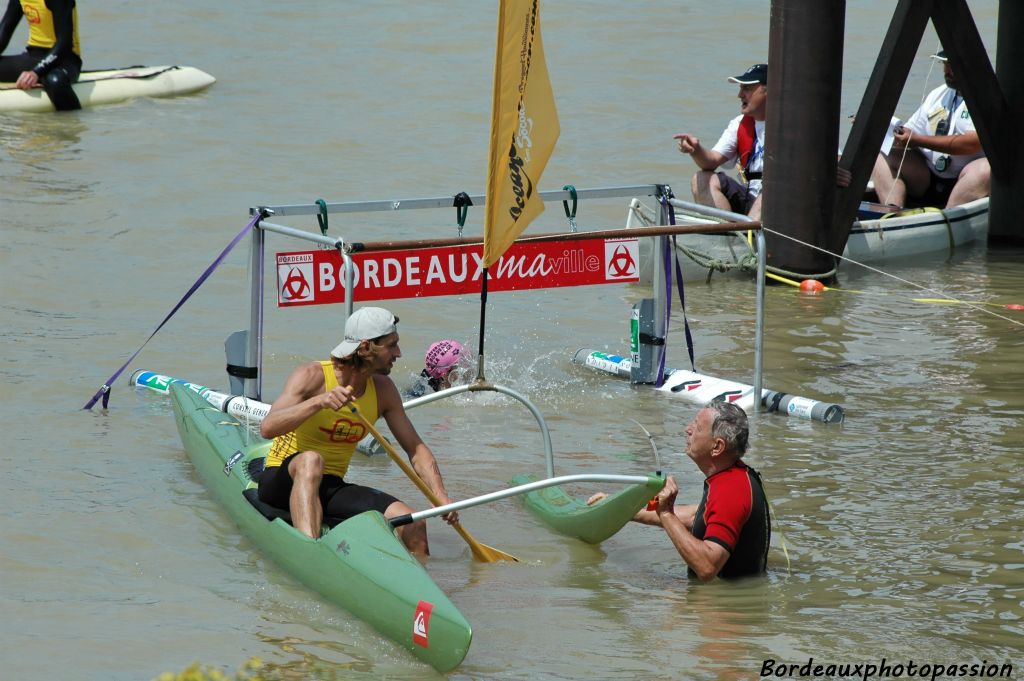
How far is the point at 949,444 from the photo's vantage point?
26.0 ft

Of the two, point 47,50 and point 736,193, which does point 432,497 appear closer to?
point 736,193

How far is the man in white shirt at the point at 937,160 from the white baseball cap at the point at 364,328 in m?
7.62

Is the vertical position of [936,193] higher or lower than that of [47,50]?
lower

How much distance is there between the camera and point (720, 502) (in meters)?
5.71

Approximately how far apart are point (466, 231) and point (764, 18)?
1151 centimetres

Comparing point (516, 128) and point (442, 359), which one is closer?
point (516, 128)

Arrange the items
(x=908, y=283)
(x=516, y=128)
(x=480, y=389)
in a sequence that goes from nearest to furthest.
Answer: (x=480, y=389)
(x=516, y=128)
(x=908, y=283)

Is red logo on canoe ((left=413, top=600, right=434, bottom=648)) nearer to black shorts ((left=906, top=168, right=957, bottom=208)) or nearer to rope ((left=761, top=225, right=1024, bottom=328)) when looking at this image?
rope ((left=761, top=225, right=1024, bottom=328))

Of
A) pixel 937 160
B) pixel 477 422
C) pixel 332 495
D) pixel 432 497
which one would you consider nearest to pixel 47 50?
pixel 937 160

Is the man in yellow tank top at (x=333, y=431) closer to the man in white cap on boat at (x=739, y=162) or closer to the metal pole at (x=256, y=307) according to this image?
the metal pole at (x=256, y=307)

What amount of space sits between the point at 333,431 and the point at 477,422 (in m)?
2.50

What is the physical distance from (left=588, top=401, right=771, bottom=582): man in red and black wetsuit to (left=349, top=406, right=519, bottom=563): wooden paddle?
Answer: 0.89 meters

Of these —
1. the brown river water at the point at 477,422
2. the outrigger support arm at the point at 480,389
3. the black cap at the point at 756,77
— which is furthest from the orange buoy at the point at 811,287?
the outrigger support arm at the point at 480,389

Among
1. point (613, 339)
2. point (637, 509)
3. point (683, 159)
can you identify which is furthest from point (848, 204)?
point (637, 509)
